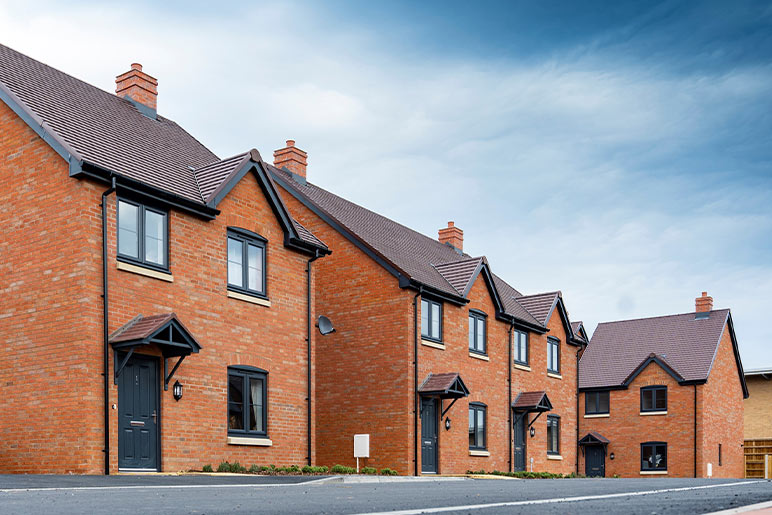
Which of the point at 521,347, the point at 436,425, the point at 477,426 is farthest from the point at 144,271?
the point at 521,347

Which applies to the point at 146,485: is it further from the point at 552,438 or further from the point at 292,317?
the point at 552,438

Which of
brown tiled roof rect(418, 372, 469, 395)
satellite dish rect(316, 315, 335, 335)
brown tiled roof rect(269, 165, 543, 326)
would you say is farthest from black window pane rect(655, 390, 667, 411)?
satellite dish rect(316, 315, 335, 335)

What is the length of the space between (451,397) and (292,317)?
7168mm

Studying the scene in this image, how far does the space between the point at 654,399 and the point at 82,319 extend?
33.4 meters

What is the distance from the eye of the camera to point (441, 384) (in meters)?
26.6

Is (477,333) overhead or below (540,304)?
below

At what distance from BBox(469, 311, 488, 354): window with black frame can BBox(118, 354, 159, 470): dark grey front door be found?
13.9 metres

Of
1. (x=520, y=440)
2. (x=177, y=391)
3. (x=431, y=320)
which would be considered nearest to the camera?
(x=177, y=391)

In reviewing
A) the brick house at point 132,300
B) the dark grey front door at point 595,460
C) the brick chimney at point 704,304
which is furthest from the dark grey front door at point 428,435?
the brick chimney at point 704,304

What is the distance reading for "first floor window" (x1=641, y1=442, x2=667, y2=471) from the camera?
43.1m

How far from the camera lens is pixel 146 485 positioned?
1233cm

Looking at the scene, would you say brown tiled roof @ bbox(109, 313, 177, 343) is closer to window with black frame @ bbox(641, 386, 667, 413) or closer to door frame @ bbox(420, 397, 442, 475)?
door frame @ bbox(420, 397, 442, 475)

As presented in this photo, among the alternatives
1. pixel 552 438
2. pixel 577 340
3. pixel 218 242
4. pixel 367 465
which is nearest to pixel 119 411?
pixel 218 242

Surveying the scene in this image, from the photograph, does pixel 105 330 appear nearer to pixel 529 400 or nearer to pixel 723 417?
pixel 529 400
